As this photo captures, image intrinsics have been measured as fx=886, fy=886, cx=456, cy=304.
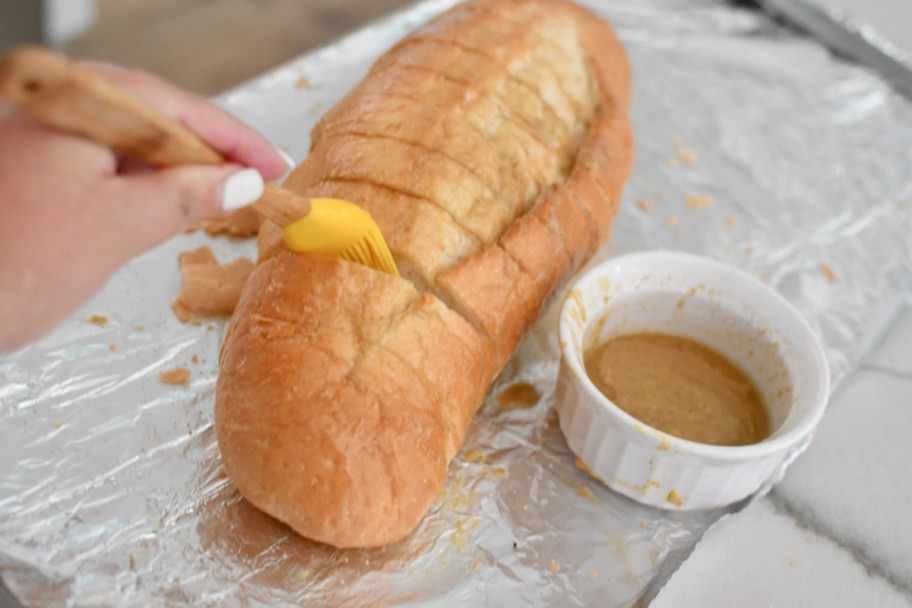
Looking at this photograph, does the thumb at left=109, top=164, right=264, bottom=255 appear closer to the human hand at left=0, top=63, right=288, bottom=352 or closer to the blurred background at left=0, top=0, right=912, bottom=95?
the human hand at left=0, top=63, right=288, bottom=352

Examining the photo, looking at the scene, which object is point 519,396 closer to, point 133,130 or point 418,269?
point 418,269

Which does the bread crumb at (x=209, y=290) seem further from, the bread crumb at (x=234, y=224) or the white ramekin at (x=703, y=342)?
the white ramekin at (x=703, y=342)

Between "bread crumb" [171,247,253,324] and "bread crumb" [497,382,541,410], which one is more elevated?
"bread crumb" [171,247,253,324]

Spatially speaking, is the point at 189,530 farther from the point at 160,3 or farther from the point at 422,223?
the point at 160,3

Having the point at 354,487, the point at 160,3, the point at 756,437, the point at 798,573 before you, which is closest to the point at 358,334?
the point at 354,487

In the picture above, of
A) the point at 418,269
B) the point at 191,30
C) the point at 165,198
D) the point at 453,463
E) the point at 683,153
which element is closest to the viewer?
the point at 165,198

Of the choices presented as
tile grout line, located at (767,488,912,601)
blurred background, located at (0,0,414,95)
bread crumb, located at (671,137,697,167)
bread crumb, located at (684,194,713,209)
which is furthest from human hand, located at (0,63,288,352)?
blurred background, located at (0,0,414,95)

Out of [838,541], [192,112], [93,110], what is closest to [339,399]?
[192,112]

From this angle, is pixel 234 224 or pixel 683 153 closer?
pixel 234 224
